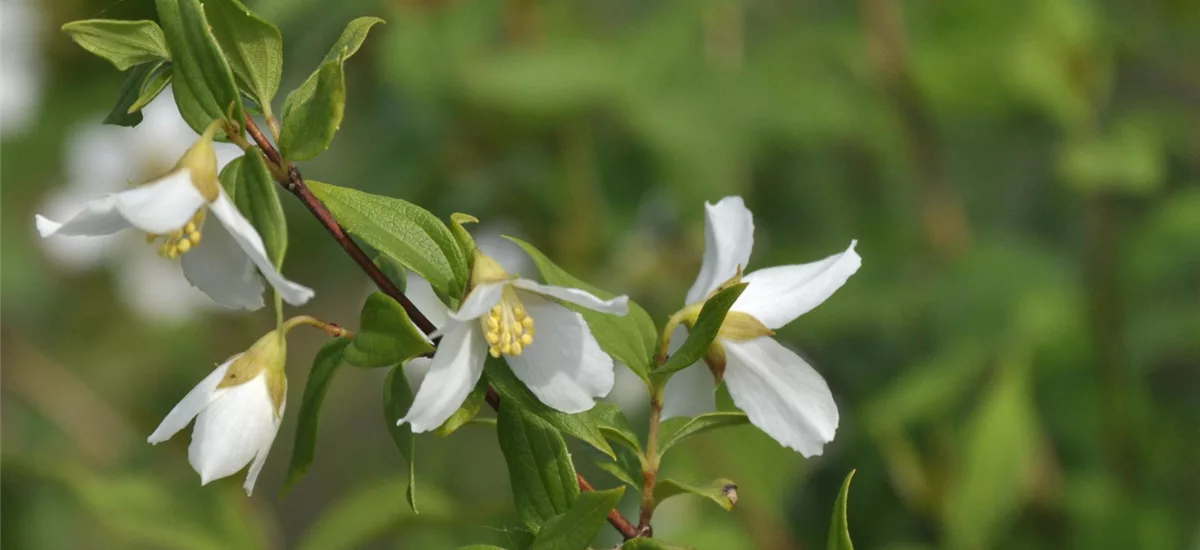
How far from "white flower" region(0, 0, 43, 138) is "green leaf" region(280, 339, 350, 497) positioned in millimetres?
1274

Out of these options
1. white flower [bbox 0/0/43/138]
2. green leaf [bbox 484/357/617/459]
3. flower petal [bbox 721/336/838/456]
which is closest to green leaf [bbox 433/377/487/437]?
green leaf [bbox 484/357/617/459]

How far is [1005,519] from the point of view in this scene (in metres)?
1.09

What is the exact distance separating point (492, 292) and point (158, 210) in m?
0.12

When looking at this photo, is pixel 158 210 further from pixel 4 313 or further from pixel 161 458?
pixel 4 313

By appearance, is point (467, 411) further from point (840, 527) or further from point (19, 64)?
point (19, 64)

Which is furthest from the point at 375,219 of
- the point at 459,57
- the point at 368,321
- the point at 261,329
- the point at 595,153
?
the point at 261,329

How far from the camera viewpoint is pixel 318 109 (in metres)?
0.43

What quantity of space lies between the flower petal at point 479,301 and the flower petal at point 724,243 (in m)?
0.11

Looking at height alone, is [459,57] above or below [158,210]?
below

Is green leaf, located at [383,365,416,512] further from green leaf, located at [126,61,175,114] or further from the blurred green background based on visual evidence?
the blurred green background

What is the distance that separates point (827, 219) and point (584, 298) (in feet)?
3.29

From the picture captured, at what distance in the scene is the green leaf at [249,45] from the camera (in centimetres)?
45

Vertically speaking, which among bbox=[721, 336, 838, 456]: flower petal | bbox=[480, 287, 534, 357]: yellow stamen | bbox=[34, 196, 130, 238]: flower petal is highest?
bbox=[34, 196, 130, 238]: flower petal

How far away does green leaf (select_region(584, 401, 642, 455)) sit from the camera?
1.61 ft
